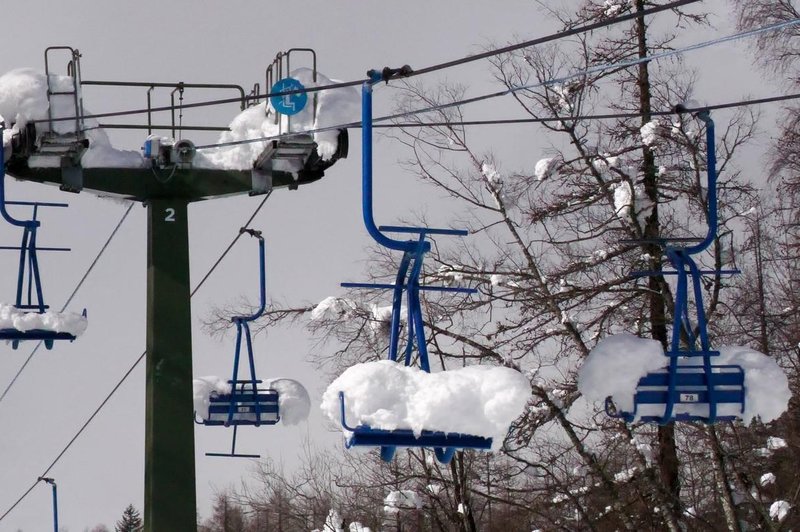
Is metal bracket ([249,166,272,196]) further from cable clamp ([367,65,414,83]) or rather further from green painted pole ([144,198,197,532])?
cable clamp ([367,65,414,83])

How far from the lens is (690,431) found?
19.3 m

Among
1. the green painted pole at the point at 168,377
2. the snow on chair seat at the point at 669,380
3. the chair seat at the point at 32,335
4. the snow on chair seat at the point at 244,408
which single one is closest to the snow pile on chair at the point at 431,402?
the snow on chair seat at the point at 669,380

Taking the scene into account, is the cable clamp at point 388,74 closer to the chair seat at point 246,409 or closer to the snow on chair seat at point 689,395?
the snow on chair seat at point 689,395

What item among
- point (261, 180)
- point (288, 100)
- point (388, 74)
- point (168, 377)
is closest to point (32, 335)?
point (168, 377)

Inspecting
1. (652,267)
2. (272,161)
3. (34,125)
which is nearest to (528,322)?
(652,267)

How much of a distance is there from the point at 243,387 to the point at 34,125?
3.20m

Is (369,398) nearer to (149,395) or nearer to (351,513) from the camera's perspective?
(149,395)

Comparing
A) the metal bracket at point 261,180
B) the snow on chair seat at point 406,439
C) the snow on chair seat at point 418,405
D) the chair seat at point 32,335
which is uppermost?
→ the metal bracket at point 261,180

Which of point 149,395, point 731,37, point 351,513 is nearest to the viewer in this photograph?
point 731,37

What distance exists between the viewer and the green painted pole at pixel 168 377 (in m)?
13.4

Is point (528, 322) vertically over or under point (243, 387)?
over

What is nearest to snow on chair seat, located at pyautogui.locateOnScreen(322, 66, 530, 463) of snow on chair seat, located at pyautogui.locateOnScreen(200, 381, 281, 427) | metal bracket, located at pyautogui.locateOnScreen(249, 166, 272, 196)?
snow on chair seat, located at pyautogui.locateOnScreen(200, 381, 281, 427)

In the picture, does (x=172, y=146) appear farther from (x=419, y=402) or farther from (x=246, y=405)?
(x=419, y=402)

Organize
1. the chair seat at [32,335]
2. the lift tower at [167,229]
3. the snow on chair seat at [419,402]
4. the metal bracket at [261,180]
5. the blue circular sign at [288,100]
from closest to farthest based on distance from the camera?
the snow on chair seat at [419,402] → the blue circular sign at [288,100] → the chair seat at [32,335] → the lift tower at [167,229] → the metal bracket at [261,180]
